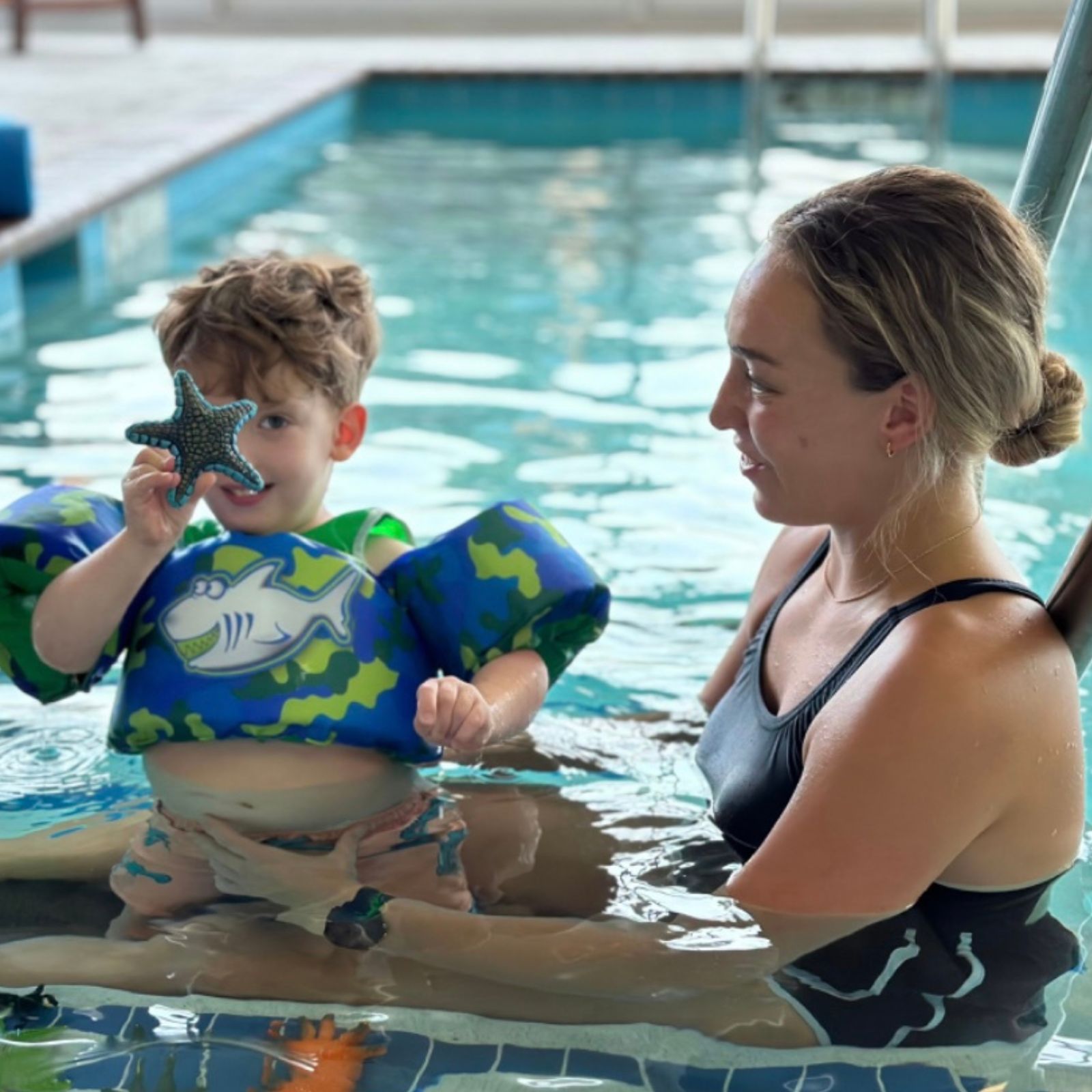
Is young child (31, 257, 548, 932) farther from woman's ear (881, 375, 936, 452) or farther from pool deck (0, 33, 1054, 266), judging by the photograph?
pool deck (0, 33, 1054, 266)

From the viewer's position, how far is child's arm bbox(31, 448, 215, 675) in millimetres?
2393

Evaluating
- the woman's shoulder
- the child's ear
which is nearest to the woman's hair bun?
the woman's shoulder

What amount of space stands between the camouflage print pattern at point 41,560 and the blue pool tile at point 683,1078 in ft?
3.40

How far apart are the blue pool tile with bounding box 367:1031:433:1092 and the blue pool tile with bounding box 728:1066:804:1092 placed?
0.39 m

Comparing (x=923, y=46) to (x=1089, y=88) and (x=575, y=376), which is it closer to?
(x=575, y=376)

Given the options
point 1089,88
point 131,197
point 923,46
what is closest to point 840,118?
point 923,46

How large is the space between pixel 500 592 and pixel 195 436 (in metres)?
0.51

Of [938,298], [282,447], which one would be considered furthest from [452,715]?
[938,298]

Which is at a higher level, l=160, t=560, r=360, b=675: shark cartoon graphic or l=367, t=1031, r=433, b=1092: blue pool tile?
l=160, t=560, r=360, b=675: shark cartoon graphic

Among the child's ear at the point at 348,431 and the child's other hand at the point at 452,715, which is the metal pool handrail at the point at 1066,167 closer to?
the child's other hand at the point at 452,715

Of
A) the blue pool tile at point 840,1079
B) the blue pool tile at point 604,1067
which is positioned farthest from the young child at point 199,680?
the blue pool tile at point 840,1079

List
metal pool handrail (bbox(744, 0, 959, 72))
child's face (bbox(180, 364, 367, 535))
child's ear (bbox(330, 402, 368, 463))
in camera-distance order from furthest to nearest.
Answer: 1. metal pool handrail (bbox(744, 0, 959, 72))
2. child's ear (bbox(330, 402, 368, 463))
3. child's face (bbox(180, 364, 367, 535))

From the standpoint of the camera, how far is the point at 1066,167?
2.36 metres

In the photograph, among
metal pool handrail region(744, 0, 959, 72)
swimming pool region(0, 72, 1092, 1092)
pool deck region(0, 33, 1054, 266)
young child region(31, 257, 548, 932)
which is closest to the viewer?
young child region(31, 257, 548, 932)
